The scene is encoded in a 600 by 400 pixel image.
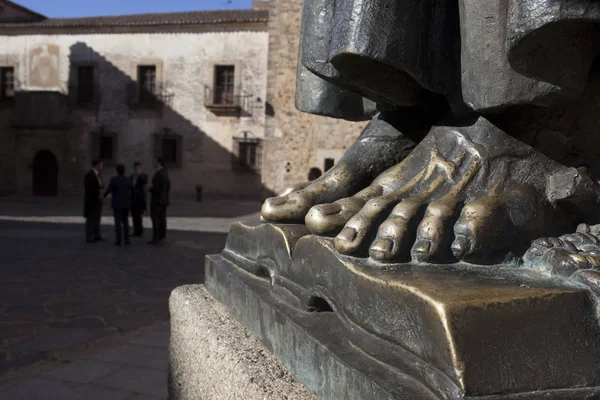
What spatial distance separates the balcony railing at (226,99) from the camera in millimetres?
21656

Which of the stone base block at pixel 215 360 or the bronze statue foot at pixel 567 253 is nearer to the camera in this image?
the bronze statue foot at pixel 567 253

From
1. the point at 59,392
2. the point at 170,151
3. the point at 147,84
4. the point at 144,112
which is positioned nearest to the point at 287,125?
the point at 170,151

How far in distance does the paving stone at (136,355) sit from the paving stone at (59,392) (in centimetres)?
31

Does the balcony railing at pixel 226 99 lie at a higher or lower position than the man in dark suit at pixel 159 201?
higher

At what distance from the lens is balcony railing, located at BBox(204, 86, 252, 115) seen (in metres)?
21.7

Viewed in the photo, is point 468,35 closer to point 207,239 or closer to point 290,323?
point 290,323

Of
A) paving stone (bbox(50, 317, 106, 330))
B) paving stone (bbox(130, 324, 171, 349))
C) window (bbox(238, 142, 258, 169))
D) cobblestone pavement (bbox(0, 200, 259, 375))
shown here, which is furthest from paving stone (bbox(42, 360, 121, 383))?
window (bbox(238, 142, 258, 169))

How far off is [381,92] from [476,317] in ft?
2.05

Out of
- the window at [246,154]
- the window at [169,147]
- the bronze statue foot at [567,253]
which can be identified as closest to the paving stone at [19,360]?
the bronze statue foot at [567,253]

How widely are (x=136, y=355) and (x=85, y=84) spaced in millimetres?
22073

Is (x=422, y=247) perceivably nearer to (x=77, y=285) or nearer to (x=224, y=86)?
(x=77, y=285)

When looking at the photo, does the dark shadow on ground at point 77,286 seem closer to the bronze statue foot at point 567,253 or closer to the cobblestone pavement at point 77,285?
the cobblestone pavement at point 77,285

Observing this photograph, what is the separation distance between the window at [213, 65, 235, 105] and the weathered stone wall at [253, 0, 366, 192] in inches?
115

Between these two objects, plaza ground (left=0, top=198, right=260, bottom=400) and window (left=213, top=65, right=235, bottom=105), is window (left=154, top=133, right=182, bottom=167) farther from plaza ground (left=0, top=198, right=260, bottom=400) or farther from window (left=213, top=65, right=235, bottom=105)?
plaza ground (left=0, top=198, right=260, bottom=400)
